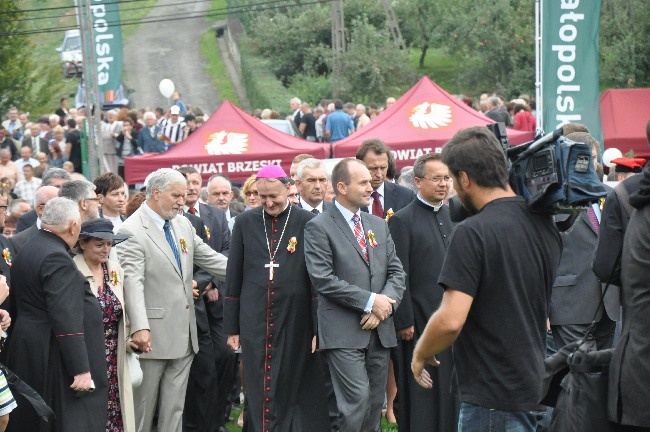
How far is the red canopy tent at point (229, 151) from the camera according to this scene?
Result: 17.4m

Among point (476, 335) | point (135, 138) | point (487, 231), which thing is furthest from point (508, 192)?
point (135, 138)

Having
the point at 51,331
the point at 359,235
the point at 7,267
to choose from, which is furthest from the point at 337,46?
the point at 51,331

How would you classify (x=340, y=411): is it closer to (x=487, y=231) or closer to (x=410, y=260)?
(x=410, y=260)

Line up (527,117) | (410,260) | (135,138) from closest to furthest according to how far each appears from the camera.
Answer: (410,260)
(527,117)
(135,138)

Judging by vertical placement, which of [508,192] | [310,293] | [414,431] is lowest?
[414,431]

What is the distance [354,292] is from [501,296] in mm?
3022

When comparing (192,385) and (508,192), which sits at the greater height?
(508,192)

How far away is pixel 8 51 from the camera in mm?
32500

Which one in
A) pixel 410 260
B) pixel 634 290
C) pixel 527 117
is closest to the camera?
pixel 634 290

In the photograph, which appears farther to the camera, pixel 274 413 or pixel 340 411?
pixel 274 413

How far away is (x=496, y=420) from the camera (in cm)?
573

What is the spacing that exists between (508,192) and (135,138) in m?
20.9

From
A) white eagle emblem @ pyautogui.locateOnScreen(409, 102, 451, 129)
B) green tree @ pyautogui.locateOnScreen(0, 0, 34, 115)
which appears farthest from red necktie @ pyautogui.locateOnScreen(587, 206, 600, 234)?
green tree @ pyautogui.locateOnScreen(0, 0, 34, 115)

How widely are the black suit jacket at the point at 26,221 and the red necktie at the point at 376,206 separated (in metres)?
2.93
